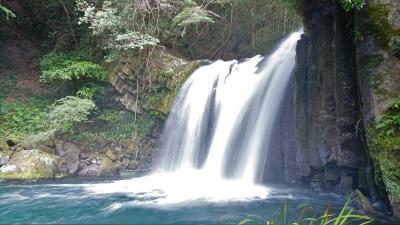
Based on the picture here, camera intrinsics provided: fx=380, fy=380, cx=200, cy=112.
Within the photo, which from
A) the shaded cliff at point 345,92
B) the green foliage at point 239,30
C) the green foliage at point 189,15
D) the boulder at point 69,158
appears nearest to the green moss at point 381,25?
the shaded cliff at point 345,92

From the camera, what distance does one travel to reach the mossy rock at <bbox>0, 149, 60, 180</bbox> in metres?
9.98

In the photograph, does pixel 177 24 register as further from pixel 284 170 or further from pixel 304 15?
pixel 284 170

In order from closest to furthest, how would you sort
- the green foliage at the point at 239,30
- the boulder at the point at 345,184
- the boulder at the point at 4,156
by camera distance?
the boulder at the point at 345,184 < the boulder at the point at 4,156 < the green foliage at the point at 239,30

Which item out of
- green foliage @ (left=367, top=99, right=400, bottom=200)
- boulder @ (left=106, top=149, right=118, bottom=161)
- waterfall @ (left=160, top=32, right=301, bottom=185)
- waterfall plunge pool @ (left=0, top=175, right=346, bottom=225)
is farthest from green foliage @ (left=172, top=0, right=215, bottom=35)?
green foliage @ (left=367, top=99, right=400, bottom=200)

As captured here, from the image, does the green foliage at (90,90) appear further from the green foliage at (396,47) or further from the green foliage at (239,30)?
the green foliage at (396,47)

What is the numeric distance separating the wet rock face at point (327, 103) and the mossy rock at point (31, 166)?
6638 mm

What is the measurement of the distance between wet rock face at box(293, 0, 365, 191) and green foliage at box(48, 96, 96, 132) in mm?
6164

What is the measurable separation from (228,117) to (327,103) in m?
3.59

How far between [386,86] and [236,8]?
920cm

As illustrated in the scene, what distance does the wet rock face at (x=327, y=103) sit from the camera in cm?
692

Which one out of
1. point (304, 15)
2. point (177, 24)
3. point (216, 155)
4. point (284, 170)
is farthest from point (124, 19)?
point (284, 170)

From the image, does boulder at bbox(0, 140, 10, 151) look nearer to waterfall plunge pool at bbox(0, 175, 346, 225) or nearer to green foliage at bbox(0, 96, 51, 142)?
green foliage at bbox(0, 96, 51, 142)

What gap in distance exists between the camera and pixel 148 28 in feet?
41.5

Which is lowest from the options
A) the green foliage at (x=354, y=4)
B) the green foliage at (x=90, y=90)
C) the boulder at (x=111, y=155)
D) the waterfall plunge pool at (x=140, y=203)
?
the waterfall plunge pool at (x=140, y=203)
